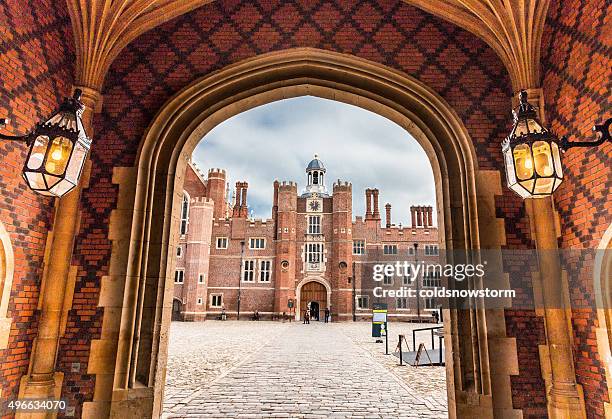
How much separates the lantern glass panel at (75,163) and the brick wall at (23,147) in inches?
50.9

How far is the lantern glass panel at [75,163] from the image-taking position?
3281 mm

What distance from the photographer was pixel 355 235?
3434 cm

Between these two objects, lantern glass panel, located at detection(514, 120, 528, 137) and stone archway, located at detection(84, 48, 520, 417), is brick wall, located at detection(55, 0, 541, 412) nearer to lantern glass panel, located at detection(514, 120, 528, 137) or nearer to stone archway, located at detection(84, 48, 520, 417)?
stone archway, located at detection(84, 48, 520, 417)

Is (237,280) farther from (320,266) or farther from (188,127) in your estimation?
(188,127)

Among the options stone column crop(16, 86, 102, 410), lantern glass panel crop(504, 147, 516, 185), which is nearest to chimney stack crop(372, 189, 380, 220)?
stone column crop(16, 86, 102, 410)

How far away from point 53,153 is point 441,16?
563 centimetres

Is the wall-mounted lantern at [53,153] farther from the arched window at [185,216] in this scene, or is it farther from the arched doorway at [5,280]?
the arched window at [185,216]

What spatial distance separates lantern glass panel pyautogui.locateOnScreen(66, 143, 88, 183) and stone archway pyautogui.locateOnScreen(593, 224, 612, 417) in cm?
528

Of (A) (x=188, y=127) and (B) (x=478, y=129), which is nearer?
(B) (x=478, y=129)

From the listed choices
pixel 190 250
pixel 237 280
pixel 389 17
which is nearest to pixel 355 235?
pixel 237 280

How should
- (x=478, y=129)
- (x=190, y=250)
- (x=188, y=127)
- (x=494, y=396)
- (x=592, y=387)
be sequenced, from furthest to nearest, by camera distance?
(x=190, y=250) → (x=188, y=127) → (x=478, y=129) → (x=494, y=396) → (x=592, y=387)

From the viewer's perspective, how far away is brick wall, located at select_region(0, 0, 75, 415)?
159 inches

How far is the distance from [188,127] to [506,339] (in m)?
5.29

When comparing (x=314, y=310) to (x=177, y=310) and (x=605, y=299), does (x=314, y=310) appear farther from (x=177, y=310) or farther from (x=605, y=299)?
(x=605, y=299)
